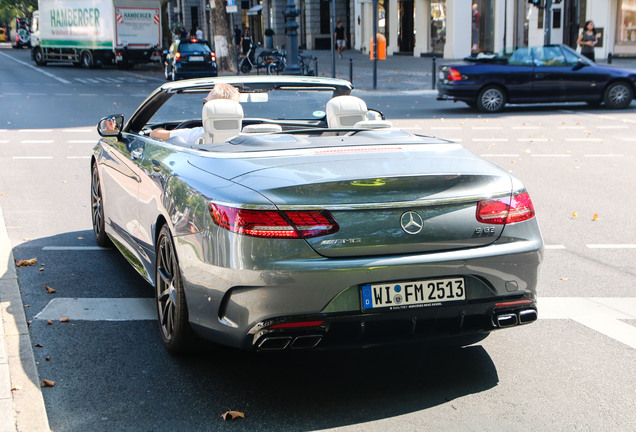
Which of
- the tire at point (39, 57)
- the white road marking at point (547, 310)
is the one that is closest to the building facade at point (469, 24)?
the tire at point (39, 57)

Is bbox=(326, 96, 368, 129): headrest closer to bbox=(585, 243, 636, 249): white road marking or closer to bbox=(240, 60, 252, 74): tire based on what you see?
bbox=(585, 243, 636, 249): white road marking

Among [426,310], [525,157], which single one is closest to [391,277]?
[426,310]

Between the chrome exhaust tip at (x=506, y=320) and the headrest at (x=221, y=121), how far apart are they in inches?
77.3

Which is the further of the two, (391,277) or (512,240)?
(512,240)

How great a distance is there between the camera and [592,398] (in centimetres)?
410

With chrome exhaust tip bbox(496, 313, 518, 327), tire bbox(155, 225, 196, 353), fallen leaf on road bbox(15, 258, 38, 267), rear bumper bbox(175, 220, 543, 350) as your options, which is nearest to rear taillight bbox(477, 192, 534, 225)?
rear bumper bbox(175, 220, 543, 350)

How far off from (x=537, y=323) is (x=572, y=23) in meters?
34.6

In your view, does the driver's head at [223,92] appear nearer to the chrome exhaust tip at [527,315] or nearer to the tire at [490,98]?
the chrome exhaust tip at [527,315]

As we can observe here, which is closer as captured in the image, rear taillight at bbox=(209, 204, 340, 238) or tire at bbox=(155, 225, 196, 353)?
→ rear taillight at bbox=(209, 204, 340, 238)

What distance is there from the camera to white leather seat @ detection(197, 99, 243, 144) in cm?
524

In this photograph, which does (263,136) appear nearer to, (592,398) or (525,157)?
(592,398)

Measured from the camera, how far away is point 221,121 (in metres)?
5.26

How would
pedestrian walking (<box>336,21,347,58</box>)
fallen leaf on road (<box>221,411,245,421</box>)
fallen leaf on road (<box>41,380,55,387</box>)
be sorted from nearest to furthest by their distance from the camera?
fallen leaf on road (<box>221,411,245,421</box>), fallen leaf on road (<box>41,380,55,387</box>), pedestrian walking (<box>336,21,347,58</box>)

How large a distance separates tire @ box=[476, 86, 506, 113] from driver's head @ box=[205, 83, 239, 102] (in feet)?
48.5
